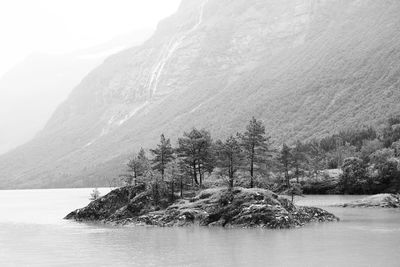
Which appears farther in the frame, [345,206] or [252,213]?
[345,206]

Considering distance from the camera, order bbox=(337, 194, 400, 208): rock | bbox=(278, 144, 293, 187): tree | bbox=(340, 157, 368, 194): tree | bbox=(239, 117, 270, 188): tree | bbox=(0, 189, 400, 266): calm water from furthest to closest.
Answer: bbox=(340, 157, 368, 194): tree
bbox=(278, 144, 293, 187): tree
bbox=(337, 194, 400, 208): rock
bbox=(239, 117, 270, 188): tree
bbox=(0, 189, 400, 266): calm water

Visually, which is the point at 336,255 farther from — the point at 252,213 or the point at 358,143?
the point at 358,143

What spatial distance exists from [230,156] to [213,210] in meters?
9.78

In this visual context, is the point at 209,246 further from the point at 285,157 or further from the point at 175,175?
the point at 285,157

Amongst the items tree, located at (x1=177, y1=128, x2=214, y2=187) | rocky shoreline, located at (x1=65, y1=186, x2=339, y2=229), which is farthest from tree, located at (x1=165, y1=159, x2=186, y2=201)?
rocky shoreline, located at (x1=65, y1=186, x2=339, y2=229)

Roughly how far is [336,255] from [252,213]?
19455mm

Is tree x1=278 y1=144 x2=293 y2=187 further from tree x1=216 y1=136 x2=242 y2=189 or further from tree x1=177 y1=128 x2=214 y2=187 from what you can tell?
tree x1=216 y1=136 x2=242 y2=189

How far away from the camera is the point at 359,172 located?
118000 mm

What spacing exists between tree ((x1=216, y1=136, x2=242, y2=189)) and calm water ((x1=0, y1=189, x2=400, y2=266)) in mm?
13342

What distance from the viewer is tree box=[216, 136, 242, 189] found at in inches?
3017

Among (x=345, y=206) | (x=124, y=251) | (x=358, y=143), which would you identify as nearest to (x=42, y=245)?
(x=124, y=251)

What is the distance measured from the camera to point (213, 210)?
228 feet

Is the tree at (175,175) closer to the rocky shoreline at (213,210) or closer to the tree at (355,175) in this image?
the rocky shoreline at (213,210)

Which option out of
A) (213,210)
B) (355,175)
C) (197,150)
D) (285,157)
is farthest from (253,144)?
(355,175)
